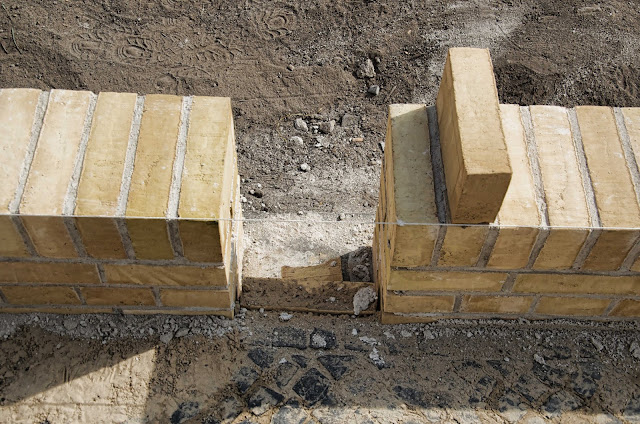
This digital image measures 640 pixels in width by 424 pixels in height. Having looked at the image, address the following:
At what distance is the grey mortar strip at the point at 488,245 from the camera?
128 inches

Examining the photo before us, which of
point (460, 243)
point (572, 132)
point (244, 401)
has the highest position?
point (572, 132)

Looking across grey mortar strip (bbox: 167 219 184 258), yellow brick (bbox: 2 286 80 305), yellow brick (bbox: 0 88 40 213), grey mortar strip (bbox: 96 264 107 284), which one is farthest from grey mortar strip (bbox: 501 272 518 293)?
yellow brick (bbox: 0 88 40 213)

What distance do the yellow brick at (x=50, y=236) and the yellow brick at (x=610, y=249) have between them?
2.98 meters

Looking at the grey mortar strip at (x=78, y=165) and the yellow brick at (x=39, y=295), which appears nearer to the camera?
the grey mortar strip at (x=78, y=165)

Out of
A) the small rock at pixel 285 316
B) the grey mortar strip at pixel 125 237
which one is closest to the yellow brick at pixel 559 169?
the small rock at pixel 285 316

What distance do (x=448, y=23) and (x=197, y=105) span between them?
16.2 feet

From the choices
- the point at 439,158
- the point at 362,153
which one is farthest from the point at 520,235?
the point at 362,153

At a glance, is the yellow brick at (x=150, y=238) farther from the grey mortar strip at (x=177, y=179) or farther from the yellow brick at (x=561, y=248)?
the yellow brick at (x=561, y=248)

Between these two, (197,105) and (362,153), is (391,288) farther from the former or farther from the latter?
(362,153)

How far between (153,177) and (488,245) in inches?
76.5

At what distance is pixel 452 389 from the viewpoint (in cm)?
361

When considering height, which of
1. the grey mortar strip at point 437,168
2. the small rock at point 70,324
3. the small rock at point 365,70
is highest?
the grey mortar strip at point 437,168

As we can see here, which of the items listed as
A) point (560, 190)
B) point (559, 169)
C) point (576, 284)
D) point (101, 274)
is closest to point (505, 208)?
point (560, 190)

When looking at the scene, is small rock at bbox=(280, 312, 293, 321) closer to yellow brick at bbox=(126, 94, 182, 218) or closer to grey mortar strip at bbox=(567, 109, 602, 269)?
yellow brick at bbox=(126, 94, 182, 218)
